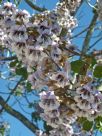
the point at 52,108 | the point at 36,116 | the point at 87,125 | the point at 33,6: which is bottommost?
the point at 52,108

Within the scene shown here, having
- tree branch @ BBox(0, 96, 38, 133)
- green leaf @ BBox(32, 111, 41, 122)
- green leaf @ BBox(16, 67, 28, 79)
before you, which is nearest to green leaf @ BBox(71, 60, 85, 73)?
green leaf @ BBox(16, 67, 28, 79)

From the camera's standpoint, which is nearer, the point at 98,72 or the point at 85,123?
the point at 98,72

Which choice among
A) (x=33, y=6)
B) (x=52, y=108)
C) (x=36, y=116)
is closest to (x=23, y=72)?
(x=52, y=108)

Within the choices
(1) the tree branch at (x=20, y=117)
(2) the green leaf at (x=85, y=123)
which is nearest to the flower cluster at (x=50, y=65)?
(2) the green leaf at (x=85, y=123)

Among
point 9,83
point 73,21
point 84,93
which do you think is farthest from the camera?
point 9,83

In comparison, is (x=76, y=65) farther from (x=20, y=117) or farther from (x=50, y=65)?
(x=20, y=117)

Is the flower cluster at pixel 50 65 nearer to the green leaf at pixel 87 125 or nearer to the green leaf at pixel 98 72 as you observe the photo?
the green leaf at pixel 98 72

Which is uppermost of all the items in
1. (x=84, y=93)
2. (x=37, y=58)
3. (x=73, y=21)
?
(x=73, y=21)

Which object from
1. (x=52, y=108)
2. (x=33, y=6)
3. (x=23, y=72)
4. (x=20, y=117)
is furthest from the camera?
(x=33, y=6)

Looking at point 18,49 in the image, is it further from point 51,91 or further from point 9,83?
point 9,83

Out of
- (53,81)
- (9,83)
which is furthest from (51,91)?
(9,83)

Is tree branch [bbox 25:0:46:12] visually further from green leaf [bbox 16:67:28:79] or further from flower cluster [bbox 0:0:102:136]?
flower cluster [bbox 0:0:102:136]
